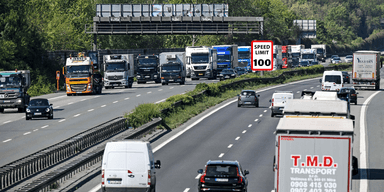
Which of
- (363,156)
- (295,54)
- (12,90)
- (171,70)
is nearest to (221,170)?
(363,156)

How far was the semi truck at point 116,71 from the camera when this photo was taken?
63.7m

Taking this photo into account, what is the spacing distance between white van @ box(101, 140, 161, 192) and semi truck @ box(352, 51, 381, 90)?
170 feet

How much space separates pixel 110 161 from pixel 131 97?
3536cm

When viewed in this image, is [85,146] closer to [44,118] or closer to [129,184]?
[129,184]

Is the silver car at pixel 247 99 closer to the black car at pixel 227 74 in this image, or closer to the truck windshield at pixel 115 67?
the truck windshield at pixel 115 67

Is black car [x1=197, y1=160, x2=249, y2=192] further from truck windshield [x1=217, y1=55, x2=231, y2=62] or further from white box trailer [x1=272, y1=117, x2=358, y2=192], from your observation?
truck windshield [x1=217, y1=55, x2=231, y2=62]

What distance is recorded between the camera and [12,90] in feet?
146

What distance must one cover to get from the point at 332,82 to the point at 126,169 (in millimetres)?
43230

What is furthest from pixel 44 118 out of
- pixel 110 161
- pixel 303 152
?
pixel 303 152

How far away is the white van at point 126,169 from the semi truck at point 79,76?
38.0m

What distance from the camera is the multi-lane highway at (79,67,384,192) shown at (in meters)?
22.2

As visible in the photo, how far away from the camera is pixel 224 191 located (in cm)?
1828

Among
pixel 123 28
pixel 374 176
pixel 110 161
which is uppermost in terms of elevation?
pixel 123 28

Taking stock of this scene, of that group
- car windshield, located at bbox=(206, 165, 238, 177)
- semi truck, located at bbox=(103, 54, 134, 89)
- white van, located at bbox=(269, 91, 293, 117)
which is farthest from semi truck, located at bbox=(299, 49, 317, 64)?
car windshield, located at bbox=(206, 165, 238, 177)
